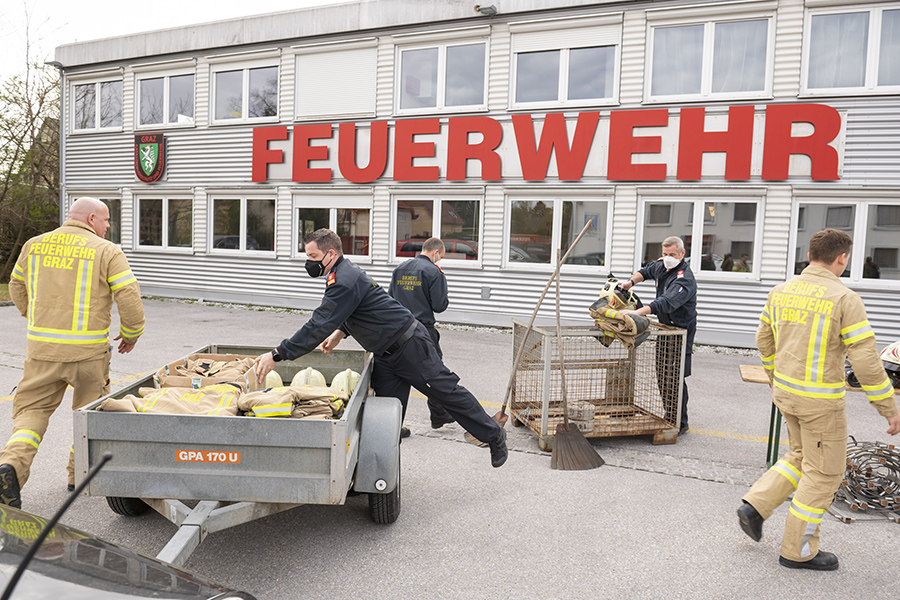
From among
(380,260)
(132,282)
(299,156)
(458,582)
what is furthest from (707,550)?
(299,156)

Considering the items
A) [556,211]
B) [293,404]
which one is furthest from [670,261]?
[556,211]

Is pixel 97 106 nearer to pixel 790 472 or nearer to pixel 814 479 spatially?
pixel 790 472

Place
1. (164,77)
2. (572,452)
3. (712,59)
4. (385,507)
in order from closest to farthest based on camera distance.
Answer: (385,507) → (572,452) → (712,59) → (164,77)

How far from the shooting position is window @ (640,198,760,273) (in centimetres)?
1162

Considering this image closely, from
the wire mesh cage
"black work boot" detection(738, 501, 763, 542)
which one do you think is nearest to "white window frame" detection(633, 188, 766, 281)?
the wire mesh cage

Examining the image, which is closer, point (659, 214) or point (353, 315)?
point (353, 315)

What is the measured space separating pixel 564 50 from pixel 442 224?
13.7 ft

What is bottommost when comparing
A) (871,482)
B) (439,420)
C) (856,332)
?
(439,420)

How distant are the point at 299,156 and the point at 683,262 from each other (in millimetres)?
10583

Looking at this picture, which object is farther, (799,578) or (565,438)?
(565,438)

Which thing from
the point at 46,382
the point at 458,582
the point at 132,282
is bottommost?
the point at 458,582

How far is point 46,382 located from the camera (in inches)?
167

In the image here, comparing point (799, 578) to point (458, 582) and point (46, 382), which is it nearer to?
point (458, 582)

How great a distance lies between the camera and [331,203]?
14789 millimetres
